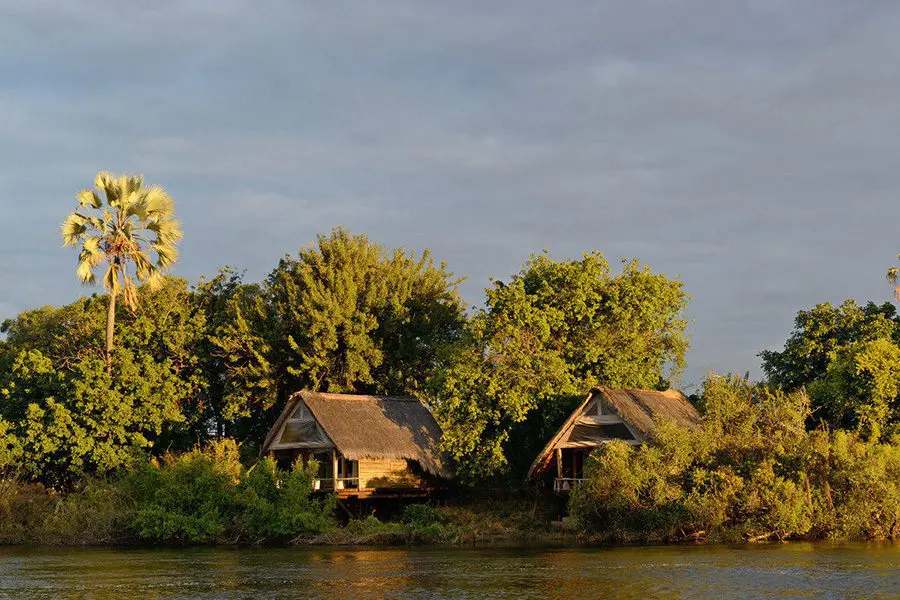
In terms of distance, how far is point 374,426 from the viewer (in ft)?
132

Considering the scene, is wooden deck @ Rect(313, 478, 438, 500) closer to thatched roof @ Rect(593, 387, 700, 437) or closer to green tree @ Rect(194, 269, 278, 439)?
green tree @ Rect(194, 269, 278, 439)

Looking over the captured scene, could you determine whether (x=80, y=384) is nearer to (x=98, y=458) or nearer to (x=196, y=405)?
(x=98, y=458)

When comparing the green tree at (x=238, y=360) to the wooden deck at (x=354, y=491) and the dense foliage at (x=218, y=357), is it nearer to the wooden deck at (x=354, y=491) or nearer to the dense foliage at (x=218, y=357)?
the dense foliage at (x=218, y=357)

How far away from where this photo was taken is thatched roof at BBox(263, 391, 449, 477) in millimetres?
38719

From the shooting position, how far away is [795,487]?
31500 mm

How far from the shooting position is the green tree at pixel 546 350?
37250mm

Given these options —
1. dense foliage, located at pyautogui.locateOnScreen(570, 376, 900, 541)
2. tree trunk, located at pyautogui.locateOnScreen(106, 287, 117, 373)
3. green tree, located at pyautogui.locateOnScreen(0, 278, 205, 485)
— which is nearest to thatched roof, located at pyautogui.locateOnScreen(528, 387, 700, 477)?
dense foliage, located at pyautogui.locateOnScreen(570, 376, 900, 541)

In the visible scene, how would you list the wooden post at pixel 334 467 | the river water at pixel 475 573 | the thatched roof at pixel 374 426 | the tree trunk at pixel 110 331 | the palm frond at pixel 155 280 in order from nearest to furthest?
1. the river water at pixel 475 573
2. the thatched roof at pixel 374 426
3. the wooden post at pixel 334 467
4. the tree trunk at pixel 110 331
5. the palm frond at pixel 155 280

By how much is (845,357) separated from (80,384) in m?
27.3

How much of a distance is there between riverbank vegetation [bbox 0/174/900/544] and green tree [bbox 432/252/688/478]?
8 cm

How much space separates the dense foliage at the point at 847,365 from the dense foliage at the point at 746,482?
172cm

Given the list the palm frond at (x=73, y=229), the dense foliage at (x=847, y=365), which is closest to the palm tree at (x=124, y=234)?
the palm frond at (x=73, y=229)

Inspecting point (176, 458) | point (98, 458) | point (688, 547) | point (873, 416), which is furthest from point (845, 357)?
point (98, 458)

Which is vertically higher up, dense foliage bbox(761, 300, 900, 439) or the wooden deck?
dense foliage bbox(761, 300, 900, 439)
